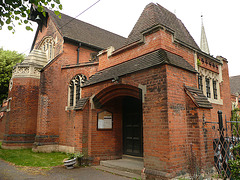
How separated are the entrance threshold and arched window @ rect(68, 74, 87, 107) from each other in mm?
5708

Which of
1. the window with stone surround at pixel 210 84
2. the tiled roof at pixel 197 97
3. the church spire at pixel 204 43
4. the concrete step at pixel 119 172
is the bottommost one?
the concrete step at pixel 119 172

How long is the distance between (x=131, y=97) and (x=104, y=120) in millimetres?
1693

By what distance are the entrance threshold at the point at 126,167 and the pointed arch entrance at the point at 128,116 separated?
0.34 m

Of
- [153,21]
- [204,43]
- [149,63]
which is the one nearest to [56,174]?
[149,63]

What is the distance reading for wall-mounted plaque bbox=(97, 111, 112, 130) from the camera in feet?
27.6

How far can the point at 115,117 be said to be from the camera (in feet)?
29.6

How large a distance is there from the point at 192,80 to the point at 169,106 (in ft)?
5.90

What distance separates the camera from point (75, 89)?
12969 millimetres

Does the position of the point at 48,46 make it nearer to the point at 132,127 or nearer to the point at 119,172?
the point at 132,127

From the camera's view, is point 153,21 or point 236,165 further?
point 153,21

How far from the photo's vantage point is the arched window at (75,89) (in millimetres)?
12711

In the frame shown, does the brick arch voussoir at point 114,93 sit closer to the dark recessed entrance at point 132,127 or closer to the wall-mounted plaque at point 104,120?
the wall-mounted plaque at point 104,120

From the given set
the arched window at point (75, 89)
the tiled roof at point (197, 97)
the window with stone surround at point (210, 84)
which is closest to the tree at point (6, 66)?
the arched window at point (75, 89)

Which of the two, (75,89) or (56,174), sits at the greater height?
(75,89)
